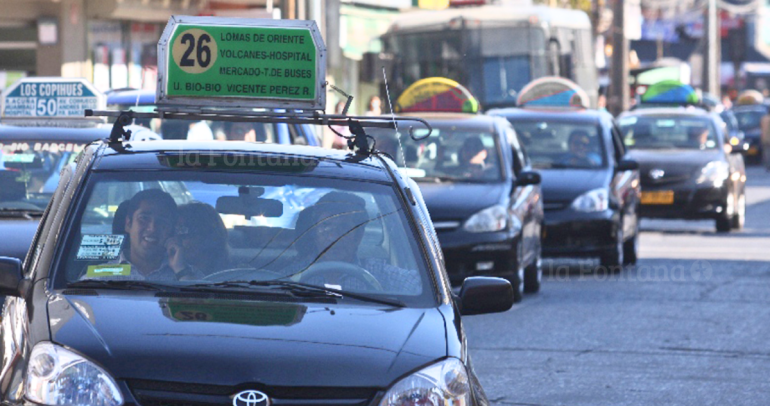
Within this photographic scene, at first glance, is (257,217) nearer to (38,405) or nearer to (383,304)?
(383,304)

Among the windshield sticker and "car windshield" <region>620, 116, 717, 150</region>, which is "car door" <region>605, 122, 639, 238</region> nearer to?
"car windshield" <region>620, 116, 717, 150</region>

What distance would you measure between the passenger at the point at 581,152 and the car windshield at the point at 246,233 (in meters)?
10.2

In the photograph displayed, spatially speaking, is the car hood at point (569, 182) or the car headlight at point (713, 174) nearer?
the car hood at point (569, 182)

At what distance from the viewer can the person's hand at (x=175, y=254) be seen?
223 inches

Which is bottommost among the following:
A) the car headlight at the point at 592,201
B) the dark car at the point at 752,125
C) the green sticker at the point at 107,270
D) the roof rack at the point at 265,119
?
the dark car at the point at 752,125

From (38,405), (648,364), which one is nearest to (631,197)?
(648,364)

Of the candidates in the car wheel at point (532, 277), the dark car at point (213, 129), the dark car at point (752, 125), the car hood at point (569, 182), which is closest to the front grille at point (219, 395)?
the dark car at point (213, 129)

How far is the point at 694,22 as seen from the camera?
299ft

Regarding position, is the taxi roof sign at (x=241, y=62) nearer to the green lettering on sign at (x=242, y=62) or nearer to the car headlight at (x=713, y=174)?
the green lettering on sign at (x=242, y=62)

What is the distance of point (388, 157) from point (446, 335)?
1512mm

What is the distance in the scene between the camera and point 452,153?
553 inches

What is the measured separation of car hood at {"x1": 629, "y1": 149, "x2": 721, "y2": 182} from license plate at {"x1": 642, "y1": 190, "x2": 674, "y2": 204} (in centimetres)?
20

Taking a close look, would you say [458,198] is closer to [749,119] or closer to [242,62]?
[242,62]

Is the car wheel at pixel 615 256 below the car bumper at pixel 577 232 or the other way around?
below
